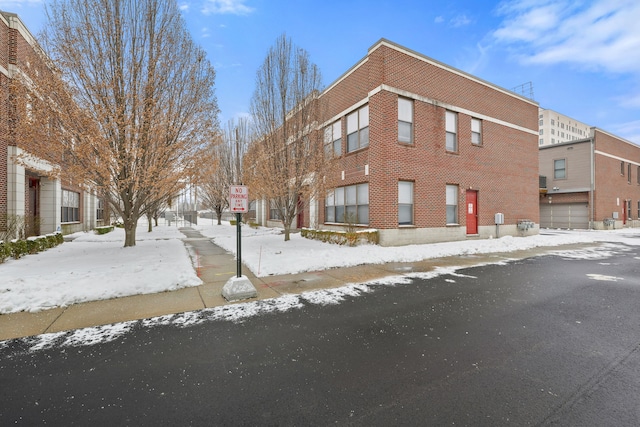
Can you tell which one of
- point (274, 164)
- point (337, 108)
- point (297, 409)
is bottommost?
point (297, 409)

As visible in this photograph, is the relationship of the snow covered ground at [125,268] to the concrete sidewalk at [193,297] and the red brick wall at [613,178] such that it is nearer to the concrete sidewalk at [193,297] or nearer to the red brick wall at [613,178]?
the concrete sidewalk at [193,297]

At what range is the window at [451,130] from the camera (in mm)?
15086

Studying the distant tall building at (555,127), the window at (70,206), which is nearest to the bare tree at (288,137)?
the window at (70,206)

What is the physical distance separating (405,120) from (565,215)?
24.2m

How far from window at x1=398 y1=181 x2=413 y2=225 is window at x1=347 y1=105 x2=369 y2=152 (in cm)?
269

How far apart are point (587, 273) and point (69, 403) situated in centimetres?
1100

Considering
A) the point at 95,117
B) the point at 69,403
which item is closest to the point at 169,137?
the point at 95,117

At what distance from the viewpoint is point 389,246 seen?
12648 millimetres

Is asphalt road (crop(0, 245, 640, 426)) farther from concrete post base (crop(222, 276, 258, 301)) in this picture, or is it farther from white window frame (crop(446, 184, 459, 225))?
white window frame (crop(446, 184, 459, 225))

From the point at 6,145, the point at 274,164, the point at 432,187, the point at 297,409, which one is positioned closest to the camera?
the point at 297,409

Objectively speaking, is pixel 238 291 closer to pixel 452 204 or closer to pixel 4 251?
pixel 4 251

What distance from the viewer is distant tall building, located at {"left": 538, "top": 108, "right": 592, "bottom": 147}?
295 feet

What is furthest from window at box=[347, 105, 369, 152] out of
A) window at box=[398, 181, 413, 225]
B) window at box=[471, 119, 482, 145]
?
window at box=[471, 119, 482, 145]

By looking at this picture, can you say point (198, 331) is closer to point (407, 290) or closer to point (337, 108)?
point (407, 290)
